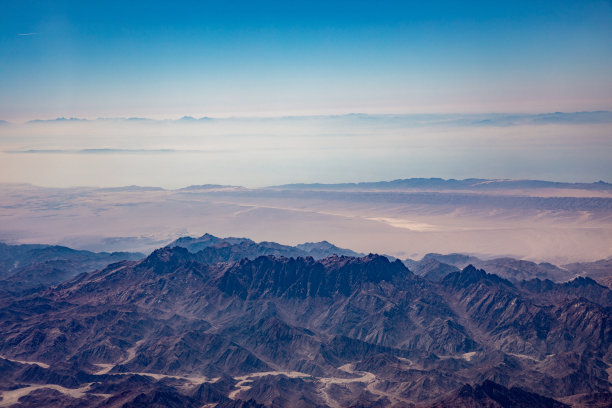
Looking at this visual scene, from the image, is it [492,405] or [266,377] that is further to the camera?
[266,377]

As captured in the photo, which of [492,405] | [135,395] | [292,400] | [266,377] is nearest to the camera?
[492,405]

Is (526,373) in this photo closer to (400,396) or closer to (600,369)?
(600,369)

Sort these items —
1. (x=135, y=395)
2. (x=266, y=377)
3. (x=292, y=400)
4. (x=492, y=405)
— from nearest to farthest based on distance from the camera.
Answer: (x=492, y=405) < (x=135, y=395) < (x=292, y=400) < (x=266, y=377)

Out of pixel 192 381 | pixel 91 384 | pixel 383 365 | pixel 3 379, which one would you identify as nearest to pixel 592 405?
pixel 383 365

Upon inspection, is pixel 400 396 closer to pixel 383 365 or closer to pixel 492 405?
pixel 383 365

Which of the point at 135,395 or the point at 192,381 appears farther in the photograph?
the point at 192,381

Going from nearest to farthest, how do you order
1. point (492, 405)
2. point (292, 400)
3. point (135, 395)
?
point (492, 405), point (135, 395), point (292, 400)

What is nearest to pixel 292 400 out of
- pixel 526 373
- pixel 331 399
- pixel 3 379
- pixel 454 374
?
pixel 331 399
